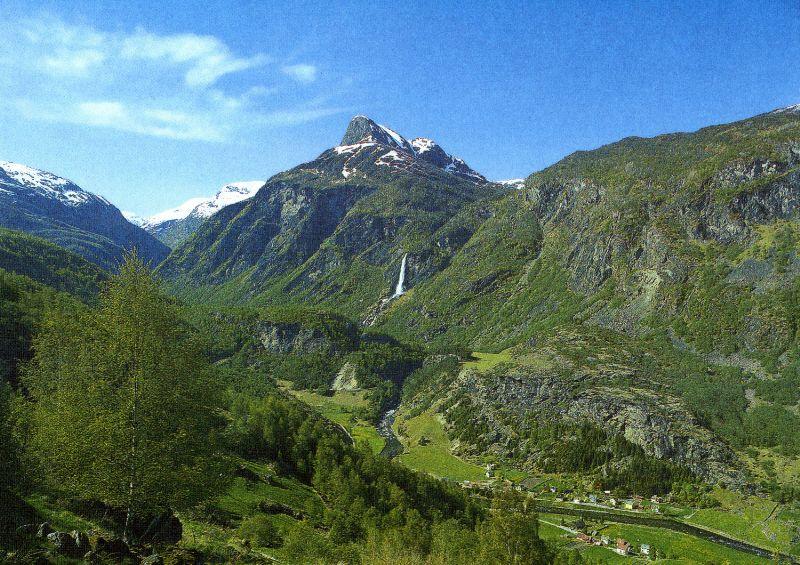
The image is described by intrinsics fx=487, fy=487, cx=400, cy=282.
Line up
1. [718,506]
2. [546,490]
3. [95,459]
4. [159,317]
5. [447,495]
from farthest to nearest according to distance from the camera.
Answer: [546,490], [718,506], [447,495], [159,317], [95,459]

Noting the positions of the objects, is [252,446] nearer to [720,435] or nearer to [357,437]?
[357,437]

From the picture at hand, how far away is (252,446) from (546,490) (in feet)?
321

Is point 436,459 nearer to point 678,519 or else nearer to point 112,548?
point 678,519

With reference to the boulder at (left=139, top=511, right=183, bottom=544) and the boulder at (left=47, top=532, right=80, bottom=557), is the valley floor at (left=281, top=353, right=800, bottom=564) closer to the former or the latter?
the boulder at (left=139, top=511, right=183, bottom=544)

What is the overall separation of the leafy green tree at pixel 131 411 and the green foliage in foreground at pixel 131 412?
0.05 m

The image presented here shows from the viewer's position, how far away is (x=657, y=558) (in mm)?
111688

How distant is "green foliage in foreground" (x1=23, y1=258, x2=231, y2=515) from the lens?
83.5 feet

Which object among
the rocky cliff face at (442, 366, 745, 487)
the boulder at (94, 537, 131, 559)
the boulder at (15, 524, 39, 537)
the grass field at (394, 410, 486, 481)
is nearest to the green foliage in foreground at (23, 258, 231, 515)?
the boulder at (94, 537, 131, 559)

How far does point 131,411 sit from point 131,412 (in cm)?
6

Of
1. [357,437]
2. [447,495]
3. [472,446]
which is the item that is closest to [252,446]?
[447,495]

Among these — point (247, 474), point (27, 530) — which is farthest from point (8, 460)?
point (247, 474)

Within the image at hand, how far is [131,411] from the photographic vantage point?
26.3 m

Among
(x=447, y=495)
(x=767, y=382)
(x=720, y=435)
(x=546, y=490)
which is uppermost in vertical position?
(x=767, y=382)

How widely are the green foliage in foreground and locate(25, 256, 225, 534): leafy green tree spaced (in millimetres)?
53
